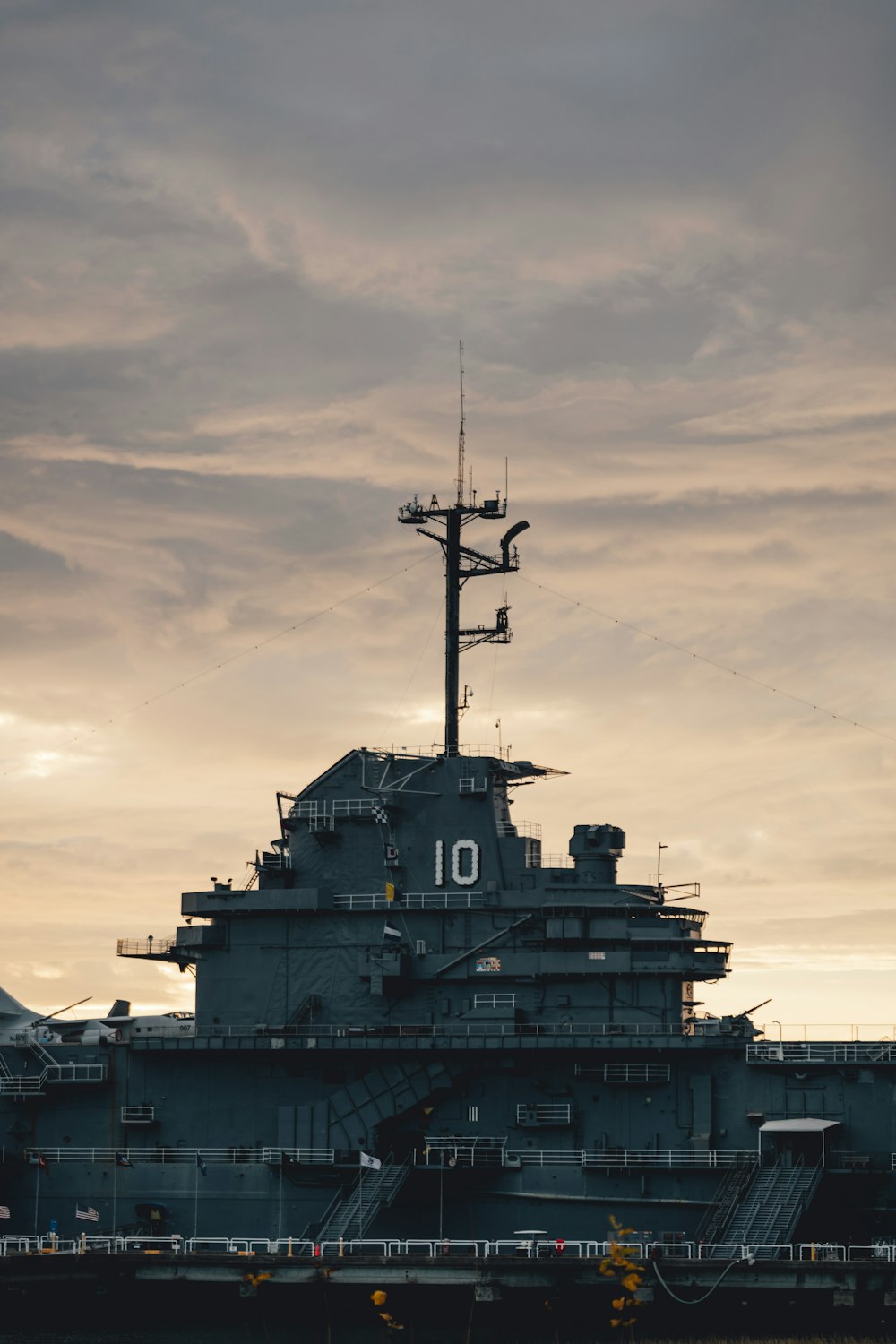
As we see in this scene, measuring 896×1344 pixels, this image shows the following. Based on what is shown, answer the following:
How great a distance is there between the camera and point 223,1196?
2072 inches

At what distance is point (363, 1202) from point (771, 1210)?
40.1 feet

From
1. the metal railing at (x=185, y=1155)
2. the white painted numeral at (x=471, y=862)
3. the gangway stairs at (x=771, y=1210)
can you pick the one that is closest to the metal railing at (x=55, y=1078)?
the metal railing at (x=185, y=1155)

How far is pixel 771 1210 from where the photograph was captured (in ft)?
158

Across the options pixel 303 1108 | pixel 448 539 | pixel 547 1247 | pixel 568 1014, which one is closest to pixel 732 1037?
pixel 568 1014

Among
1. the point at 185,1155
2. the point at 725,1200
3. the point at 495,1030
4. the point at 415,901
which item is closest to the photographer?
the point at 725,1200

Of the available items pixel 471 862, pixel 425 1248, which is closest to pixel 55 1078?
pixel 425 1248

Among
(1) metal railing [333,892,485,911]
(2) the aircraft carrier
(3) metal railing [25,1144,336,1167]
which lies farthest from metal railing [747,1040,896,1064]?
(3) metal railing [25,1144,336,1167]

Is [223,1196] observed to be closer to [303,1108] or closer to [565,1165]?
[303,1108]

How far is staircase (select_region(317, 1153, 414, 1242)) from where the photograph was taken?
164 ft

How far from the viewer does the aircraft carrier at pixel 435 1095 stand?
4850cm

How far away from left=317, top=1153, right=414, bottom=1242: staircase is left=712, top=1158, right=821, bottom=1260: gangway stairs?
9.95 m

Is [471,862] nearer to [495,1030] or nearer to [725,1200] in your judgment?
[495,1030]

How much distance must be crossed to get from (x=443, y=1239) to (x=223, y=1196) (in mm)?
7256

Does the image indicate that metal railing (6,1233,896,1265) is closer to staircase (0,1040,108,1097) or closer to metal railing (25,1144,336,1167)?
metal railing (25,1144,336,1167)
